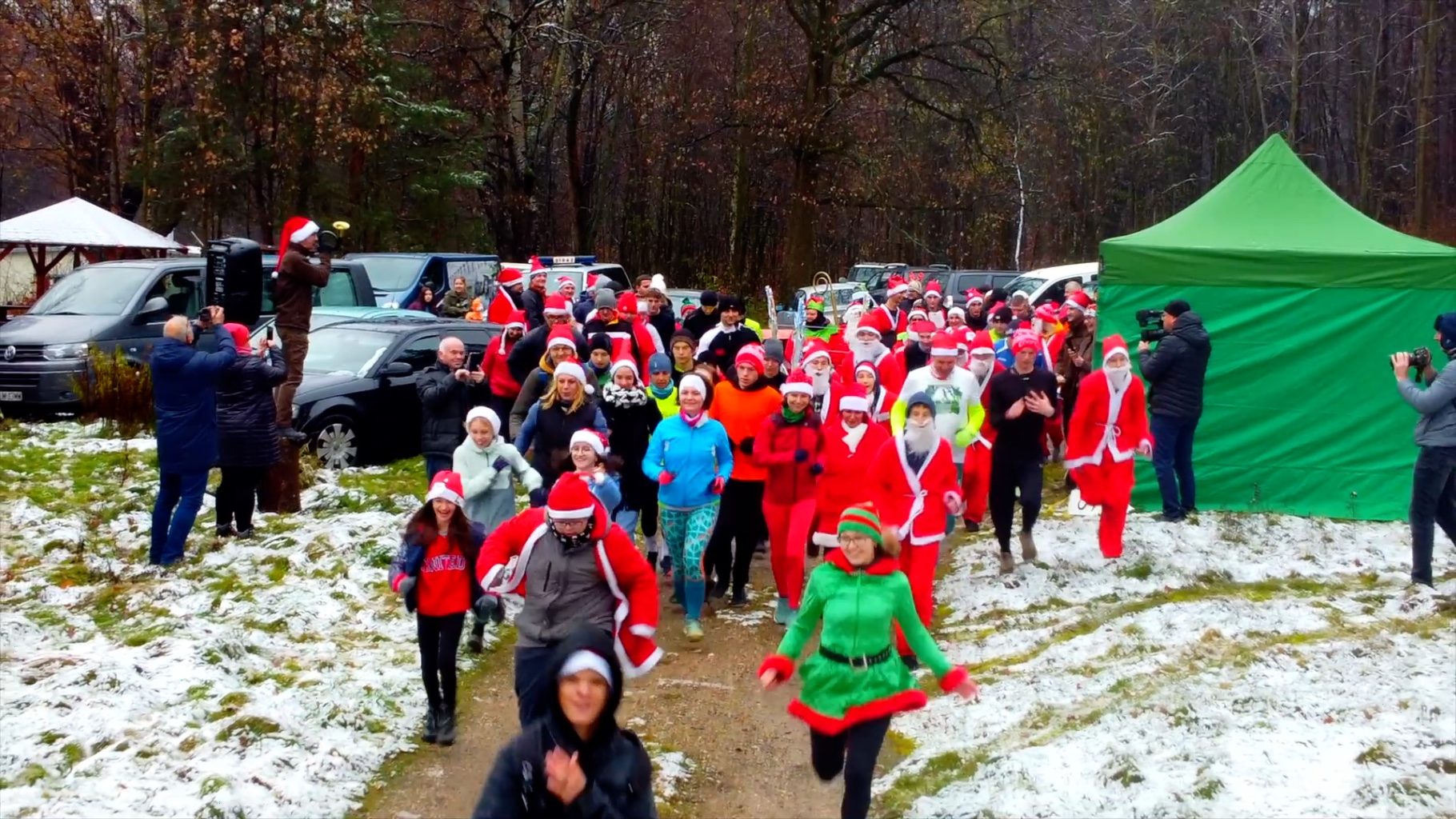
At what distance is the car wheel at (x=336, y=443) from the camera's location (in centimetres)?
1193

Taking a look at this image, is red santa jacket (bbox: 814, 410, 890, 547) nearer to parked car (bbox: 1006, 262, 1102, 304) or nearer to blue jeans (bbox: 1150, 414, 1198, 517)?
blue jeans (bbox: 1150, 414, 1198, 517)

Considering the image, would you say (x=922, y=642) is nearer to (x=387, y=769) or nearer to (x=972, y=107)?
(x=387, y=769)

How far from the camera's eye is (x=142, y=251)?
2609 centimetres

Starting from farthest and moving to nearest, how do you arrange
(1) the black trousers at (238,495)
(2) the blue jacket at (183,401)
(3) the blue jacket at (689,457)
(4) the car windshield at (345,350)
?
(4) the car windshield at (345,350) → (1) the black trousers at (238,495) → (2) the blue jacket at (183,401) → (3) the blue jacket at (689,457)

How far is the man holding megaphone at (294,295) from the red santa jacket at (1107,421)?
6044 millimetres

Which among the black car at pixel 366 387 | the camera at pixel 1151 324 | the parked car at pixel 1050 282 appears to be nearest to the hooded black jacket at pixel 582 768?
the camera at pixel 1151 324

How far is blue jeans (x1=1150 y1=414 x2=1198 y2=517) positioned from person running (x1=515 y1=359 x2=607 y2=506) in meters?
4.98

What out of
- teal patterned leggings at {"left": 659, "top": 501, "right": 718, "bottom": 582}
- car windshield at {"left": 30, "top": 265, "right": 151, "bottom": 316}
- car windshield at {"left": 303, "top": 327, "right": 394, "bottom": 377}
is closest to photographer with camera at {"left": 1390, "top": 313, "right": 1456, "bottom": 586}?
teal patterned leggings at {"left": 659, "top": 501, "right": 718, "bottom": 582}

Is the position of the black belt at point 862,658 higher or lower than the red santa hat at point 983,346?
lower

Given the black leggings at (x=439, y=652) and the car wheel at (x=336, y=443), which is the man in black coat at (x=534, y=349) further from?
the black leggings at (x=439, y=652)

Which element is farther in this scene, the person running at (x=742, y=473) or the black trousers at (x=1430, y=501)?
the person running at (x=742, y=473)

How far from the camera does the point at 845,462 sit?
805 cm

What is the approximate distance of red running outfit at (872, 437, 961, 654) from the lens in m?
7.43

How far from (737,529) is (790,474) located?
2.33 feet
